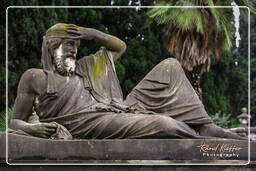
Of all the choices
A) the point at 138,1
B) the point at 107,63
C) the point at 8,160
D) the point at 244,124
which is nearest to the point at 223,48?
the point at 244,124

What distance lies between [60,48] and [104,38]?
559 millimetres

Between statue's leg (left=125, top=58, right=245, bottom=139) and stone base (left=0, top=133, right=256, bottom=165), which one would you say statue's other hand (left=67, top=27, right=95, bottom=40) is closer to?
statue's leg (left=125, top=58, right=245, bottom=139)

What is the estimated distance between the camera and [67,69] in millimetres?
10266

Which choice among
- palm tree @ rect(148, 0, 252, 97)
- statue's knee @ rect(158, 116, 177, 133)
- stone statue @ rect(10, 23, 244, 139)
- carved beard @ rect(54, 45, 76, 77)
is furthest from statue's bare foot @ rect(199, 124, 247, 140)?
palm tree @ rect(148, 0, 252, 97)

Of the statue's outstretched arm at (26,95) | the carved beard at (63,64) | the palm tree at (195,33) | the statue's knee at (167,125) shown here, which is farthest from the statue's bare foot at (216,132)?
the palm tree at (195,33)

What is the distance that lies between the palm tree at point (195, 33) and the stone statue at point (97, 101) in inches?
337

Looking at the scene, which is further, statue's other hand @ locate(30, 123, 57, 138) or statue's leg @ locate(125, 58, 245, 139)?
statue's leg @ locate(125, 58, 245, 139)

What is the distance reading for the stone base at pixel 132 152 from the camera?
9.59 metres

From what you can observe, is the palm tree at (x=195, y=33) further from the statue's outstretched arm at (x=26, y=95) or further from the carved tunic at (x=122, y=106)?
the statue's outstretched arm at (x=26, y=95)

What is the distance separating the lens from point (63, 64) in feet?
33.7

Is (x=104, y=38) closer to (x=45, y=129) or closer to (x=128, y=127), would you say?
(x=128, y=127)

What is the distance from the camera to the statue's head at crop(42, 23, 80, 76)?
10320mm

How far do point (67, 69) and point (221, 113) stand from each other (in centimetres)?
1668

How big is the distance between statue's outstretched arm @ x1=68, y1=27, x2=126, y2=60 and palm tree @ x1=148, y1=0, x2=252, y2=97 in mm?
8225
